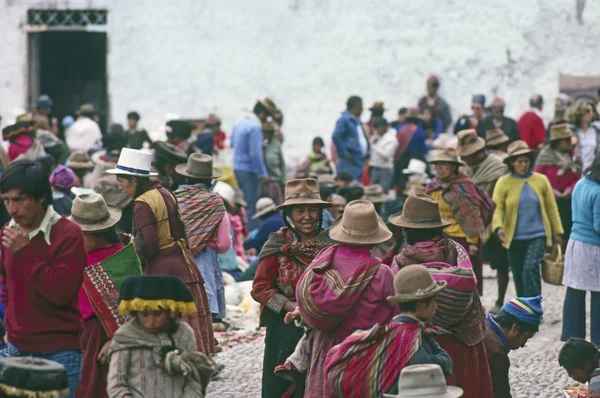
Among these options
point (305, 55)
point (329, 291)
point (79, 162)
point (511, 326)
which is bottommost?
point (511, 326)

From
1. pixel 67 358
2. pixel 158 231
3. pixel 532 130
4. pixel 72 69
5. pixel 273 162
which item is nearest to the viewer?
pixel 67 358

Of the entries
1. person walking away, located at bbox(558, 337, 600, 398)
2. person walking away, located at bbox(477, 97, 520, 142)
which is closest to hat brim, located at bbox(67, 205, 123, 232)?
person walking away, located at bbox(558, 337, 600, 398)

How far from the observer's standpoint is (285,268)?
806 cm

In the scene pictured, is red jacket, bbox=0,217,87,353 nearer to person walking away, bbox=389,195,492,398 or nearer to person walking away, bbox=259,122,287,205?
person walking away, bbox=389,195,492,398

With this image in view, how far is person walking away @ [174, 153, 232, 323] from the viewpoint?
1005 cm

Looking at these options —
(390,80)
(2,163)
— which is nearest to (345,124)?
(390,80)

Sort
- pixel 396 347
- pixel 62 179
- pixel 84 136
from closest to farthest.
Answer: pixel 396 347 < pixel 62 179 < pixel 84 136

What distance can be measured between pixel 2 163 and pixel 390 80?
10763 mm

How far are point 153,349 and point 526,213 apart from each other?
6961mm

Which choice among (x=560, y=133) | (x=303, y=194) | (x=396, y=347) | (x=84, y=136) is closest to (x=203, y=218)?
(x=303, y=194)

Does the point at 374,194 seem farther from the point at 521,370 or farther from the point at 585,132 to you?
the point at 521,370

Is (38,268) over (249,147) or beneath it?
over

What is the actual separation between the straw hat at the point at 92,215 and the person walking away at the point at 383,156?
11876 mm

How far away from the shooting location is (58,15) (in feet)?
78.4
